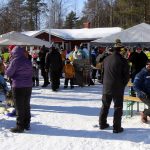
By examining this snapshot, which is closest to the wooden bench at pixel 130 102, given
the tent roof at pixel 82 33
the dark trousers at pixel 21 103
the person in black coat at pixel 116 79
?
the person in black coat at pixel 116 79

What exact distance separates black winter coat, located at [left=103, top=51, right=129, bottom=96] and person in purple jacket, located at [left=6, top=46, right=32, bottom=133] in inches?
60.9

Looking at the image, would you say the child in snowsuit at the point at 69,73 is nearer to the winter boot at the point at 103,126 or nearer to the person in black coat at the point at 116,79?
the winter boot at the point at 103,126

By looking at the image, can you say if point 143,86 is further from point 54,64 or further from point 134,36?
point 134,36

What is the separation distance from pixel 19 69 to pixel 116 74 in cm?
186

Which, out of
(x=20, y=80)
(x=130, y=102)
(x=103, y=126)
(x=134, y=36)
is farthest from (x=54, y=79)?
(x=20, y=80)

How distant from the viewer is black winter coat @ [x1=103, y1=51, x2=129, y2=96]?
8.19m

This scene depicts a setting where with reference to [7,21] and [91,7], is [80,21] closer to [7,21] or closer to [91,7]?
[91,7]

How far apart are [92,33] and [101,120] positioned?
32.4 metres

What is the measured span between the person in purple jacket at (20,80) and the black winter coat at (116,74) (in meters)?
1.55

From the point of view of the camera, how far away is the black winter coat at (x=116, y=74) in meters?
8.19

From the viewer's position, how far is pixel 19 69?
812 centimetres

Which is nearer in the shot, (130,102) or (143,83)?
(143,83)

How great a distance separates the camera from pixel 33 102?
12570 millimetres

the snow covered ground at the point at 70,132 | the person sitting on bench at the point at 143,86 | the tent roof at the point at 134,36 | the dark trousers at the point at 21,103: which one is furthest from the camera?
the tent roof at the point at 134,36
